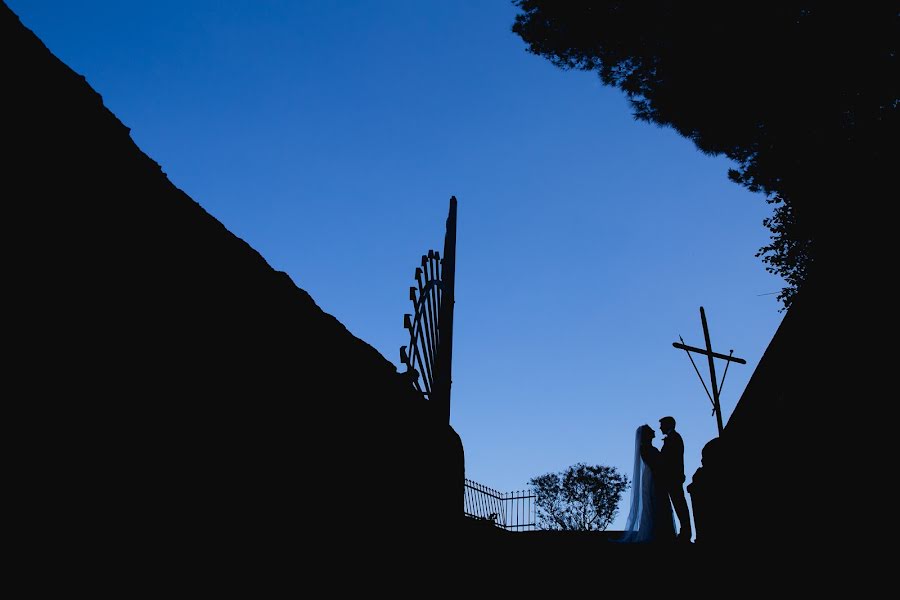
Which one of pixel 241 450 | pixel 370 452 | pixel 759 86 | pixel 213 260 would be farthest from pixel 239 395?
pixel 759 86

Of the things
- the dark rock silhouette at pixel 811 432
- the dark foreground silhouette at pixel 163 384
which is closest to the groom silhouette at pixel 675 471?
the dark rock silhouette at pixel 811 432

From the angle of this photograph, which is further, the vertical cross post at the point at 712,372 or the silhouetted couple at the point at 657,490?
the vertical cross post at the point at 712,372

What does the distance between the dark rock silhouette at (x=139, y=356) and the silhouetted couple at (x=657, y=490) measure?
5.85 metres

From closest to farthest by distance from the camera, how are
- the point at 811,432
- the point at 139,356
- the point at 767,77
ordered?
the point at 139,356 < the point at 811,432 < the point at 767,77

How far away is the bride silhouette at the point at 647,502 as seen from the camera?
6.91 meters

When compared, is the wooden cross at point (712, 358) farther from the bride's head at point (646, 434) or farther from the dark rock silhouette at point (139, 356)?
the dark rock silhouette at point (139, 356)

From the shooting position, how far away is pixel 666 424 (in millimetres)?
7258

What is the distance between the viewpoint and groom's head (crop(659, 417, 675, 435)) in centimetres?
722

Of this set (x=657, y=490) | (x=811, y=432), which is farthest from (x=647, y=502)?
(x=811, y=432)

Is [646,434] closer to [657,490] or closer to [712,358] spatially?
[657,490]

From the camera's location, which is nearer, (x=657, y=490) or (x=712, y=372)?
(x=657, y=490)

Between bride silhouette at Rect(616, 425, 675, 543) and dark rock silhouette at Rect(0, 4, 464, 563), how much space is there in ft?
19.2

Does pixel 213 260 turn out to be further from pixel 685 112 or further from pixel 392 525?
pixel 685 112

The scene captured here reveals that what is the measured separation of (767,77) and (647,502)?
7.01 metres
